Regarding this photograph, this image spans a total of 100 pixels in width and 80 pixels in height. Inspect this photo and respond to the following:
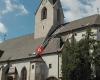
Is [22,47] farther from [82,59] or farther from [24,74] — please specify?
[82,59]

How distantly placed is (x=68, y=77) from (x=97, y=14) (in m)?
14.1

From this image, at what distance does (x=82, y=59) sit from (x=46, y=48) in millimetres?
12113

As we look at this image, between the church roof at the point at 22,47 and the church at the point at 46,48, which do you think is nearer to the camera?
the church at the point at 46,48

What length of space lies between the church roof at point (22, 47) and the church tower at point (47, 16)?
207 cm

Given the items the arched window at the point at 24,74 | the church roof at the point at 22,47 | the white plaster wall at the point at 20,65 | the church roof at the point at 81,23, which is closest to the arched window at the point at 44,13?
the church roof at the point at 22,47

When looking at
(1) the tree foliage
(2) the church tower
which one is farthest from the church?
(1) the tree foliage

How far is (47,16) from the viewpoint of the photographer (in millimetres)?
57625

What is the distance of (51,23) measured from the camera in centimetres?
5631

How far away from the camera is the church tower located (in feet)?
186

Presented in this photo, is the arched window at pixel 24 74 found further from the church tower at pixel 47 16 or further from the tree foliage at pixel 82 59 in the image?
the tree foliage at pixel 82 59

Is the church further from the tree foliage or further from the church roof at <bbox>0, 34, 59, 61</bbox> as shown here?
the tree foliage

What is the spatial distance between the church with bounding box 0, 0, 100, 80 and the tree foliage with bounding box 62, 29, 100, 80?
442cm

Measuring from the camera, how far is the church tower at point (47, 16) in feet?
186

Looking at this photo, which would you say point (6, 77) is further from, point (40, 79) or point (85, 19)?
point (85, 19)
